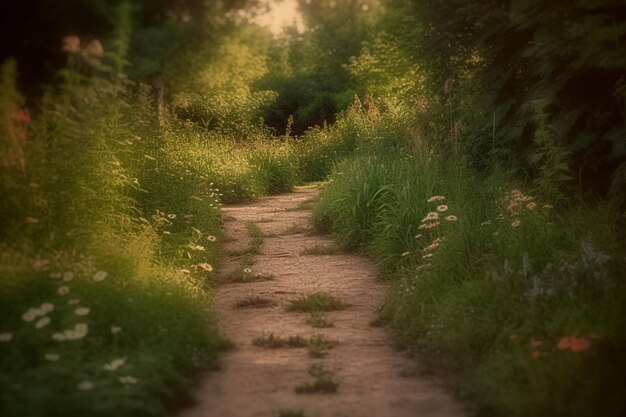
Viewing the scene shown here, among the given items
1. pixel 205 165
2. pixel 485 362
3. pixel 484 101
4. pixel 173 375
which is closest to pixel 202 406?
pixel 173 375

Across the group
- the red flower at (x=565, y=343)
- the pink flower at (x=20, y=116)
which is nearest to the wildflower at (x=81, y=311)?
the pink flower at (x=20, y=116)

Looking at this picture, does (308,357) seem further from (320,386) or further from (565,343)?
(565,343)

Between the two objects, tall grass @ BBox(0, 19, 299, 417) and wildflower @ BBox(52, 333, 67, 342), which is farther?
wildflower @ BBox(52, 333, 67, 342)

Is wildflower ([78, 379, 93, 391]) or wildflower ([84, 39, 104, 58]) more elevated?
wildflower ([84, 39, 104, 58])

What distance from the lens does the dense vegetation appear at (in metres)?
4.72

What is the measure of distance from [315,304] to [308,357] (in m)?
1.45

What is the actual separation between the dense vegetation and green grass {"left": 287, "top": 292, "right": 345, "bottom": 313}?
616mm

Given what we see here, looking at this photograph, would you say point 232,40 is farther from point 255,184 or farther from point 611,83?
point 255,184

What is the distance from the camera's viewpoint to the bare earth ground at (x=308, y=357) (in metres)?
4.78

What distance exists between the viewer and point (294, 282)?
8328 mm

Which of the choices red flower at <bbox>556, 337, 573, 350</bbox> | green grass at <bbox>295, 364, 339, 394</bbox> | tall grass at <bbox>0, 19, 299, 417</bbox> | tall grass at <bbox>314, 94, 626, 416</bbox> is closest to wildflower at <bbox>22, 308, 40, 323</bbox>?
tall grass at <bbox>0, 19, 299, 417</bbox>

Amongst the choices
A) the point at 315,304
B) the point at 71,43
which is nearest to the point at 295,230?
the point at 315,304

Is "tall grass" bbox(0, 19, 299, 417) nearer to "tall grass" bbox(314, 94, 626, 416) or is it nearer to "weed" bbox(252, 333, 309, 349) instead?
"weed" bbox(252, 333, 309, 349)

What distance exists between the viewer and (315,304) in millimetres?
7227
